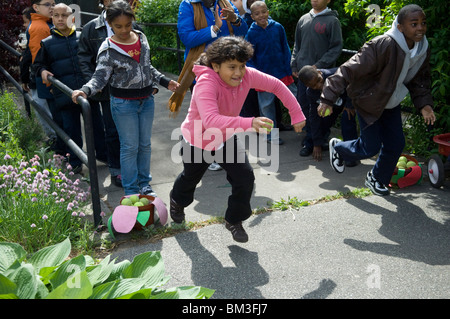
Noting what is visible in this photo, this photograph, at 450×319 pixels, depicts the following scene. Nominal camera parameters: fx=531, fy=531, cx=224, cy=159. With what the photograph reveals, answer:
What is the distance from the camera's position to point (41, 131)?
6.96 meters

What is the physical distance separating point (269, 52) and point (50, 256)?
4683 mm

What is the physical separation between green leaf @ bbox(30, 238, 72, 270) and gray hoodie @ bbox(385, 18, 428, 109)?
10.9ft

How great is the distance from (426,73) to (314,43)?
1.78 metres

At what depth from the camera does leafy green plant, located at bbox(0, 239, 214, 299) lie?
2.06 m

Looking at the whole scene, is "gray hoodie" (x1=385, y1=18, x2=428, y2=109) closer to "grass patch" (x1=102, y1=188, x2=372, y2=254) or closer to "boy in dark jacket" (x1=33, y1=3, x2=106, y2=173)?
"grass patch" (x1=102, y1=188, x2=372, y2=254)

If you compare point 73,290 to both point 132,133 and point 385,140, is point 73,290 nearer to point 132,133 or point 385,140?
point 132,133

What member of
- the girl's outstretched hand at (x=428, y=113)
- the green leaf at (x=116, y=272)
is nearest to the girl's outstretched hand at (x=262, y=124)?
the green leaf at (x=116, y=272)

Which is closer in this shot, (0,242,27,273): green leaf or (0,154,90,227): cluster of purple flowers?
(0,242,27,273): green leaf

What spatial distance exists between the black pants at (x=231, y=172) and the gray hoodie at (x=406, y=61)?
165 centimetres

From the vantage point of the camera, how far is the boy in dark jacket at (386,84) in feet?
15.0

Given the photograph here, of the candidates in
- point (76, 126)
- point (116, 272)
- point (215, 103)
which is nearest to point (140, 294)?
point (116, 272)

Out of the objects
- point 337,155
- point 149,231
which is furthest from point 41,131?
point 337,155

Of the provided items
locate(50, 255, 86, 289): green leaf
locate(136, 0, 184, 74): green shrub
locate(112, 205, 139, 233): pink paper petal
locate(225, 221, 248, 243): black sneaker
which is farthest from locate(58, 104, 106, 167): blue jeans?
locate(136, 0, 184, 74): green shrub

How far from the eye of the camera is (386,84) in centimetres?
462
